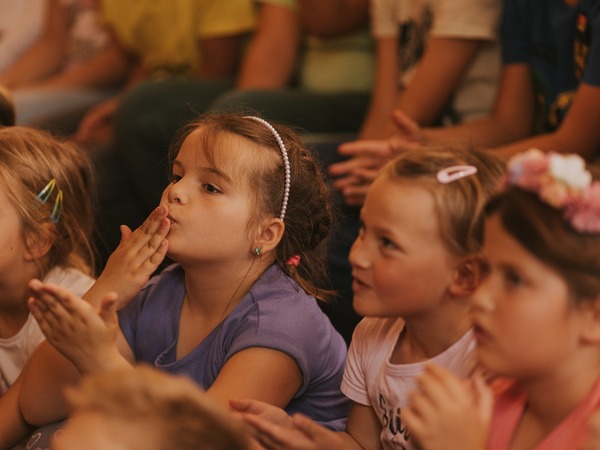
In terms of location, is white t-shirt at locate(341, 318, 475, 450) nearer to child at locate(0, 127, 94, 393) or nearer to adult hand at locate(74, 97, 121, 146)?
child at locate(0, 127, 94, 393)

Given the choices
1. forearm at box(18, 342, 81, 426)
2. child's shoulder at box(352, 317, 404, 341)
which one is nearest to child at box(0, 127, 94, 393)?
forearm at box(18, 342, 81, 426)

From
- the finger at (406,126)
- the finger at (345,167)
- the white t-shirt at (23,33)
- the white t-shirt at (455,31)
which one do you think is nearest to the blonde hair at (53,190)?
the finger at (345,167)

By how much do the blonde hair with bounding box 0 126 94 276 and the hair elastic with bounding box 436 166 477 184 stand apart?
0.70 metres

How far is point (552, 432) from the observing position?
0.94 metres

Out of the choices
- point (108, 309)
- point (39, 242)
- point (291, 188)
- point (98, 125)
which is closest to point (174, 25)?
point (98, 125)

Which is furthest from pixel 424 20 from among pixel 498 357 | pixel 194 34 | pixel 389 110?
pixel 498 357

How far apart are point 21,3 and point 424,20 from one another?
1.81 m

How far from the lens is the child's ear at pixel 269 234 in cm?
133

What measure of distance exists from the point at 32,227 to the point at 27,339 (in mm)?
176

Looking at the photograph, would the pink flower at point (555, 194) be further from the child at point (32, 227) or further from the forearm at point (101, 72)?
the forearm at point (101, 72)

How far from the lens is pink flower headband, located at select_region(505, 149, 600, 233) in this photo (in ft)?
2.89

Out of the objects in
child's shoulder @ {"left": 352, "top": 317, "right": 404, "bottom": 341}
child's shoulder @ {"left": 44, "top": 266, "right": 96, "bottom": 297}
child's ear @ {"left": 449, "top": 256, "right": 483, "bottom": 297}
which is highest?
child's ear @ {"left": 449, "top": 256, "right": 483, "bottom": 297}

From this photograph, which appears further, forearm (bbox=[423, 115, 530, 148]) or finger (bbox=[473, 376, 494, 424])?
forearm (bbox=[423, 115, 530, 148])

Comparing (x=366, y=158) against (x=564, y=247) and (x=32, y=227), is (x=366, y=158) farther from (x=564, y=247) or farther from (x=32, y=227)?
(x=564, y=247)
